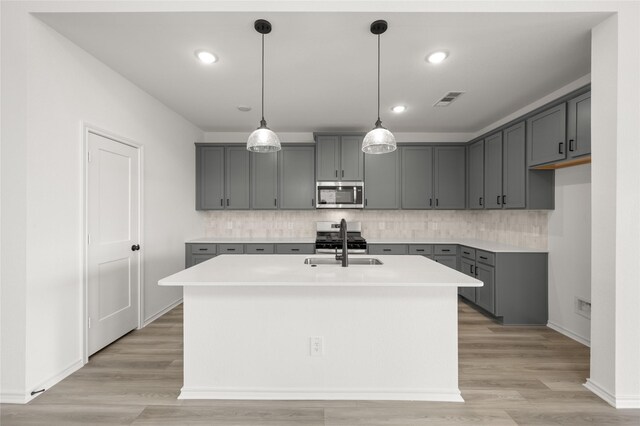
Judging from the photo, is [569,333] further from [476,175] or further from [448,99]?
[448,99]

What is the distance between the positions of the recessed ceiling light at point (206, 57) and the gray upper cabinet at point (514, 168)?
3281 mm

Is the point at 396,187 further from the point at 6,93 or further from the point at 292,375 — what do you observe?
the point at 6,93

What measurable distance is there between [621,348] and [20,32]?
4.47 meters

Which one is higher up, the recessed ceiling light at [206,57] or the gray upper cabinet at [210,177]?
the recessed ceiling light at [206,57]

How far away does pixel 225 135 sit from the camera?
500cm

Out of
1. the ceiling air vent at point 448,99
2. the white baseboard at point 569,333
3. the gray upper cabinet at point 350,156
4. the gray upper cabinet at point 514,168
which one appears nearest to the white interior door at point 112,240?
the gray upper cabinet at point 350,156

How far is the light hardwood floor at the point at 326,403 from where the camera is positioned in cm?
190

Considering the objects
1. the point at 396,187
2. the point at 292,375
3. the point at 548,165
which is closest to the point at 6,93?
the point at 292,375

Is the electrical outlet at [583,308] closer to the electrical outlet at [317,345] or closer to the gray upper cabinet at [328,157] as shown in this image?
the electrical outlet at [317,345]

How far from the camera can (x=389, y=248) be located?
4.39m

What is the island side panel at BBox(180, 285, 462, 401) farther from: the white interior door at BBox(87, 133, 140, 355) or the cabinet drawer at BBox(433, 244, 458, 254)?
the cabinet drawer at BBox(433, 244, 458, 254)

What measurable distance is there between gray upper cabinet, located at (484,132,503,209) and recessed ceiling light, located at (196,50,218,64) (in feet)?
11.1

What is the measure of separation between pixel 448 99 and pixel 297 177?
7.44 feet

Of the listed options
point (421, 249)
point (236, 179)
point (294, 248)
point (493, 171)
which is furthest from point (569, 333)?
point (236, 179)
